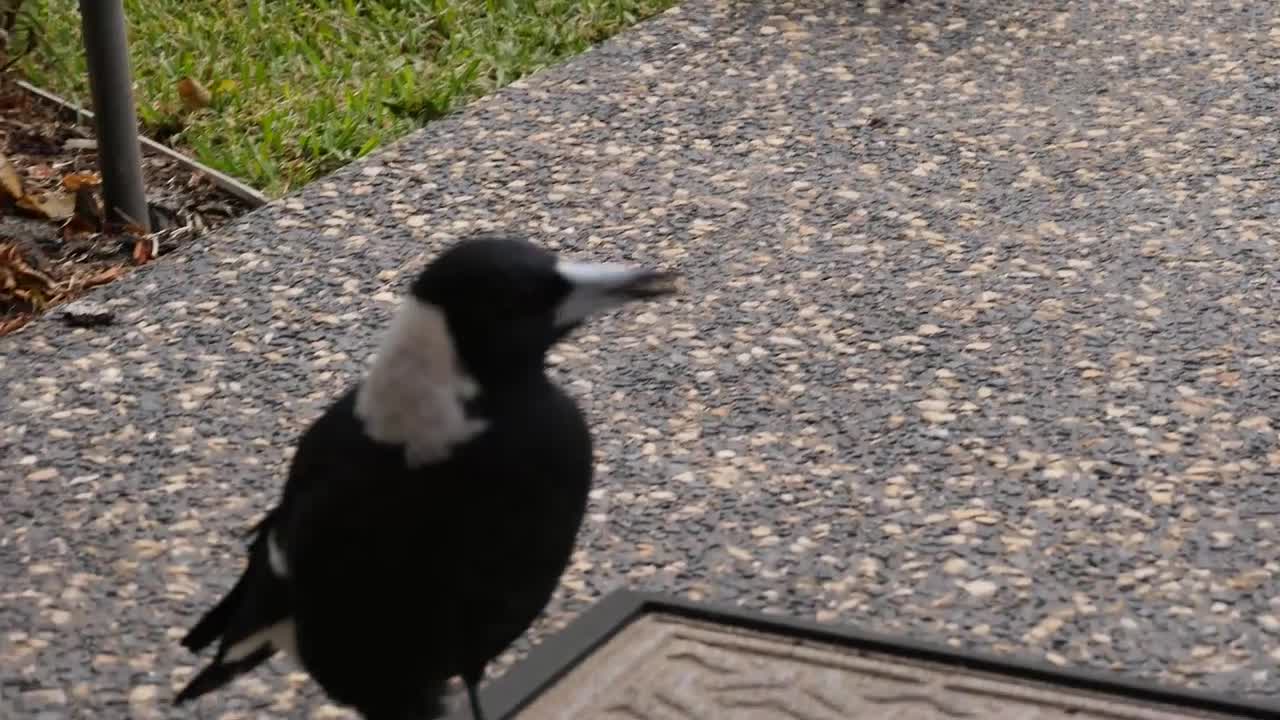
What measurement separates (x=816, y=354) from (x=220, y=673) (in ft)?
6.57

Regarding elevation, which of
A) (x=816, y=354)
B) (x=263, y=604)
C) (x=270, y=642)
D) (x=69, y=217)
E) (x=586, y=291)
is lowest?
(x=816, y=354)

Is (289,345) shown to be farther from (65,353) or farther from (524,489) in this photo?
(524,489)

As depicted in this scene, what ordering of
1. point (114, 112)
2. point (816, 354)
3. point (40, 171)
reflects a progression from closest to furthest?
point (816, 354)
point (114, 112)
point (40, 171)

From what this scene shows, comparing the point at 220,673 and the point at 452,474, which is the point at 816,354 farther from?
the point at 452,474

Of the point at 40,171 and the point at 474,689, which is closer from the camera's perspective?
the point at 474,689

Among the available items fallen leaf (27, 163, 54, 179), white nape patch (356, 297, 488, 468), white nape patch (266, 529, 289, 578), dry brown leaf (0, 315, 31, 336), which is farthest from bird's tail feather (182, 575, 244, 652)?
fallen leaf (27, 163, 54, 179)

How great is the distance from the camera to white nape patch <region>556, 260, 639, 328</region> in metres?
2.52

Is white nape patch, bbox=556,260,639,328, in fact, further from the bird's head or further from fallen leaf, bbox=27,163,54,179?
fallen leaf, bbox=27,163,54,179

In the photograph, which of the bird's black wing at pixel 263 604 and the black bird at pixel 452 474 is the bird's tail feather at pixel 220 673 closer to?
the bird's black wing at pixel 263 604

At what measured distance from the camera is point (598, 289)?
252 centimetres

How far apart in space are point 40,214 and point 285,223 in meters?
0.71

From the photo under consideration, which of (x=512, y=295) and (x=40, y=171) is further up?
(x=512, y=295)

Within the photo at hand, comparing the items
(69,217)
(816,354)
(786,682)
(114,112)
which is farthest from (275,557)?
(69,217)

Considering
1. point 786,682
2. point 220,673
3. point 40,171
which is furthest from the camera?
point 40,171
